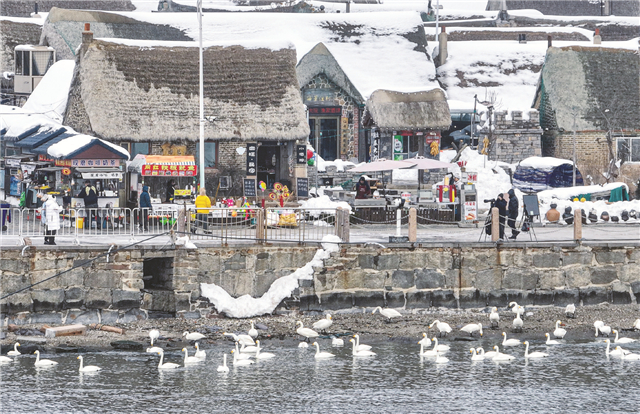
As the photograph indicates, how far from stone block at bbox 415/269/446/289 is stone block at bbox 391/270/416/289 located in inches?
6.8

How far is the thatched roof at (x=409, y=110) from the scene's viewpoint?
45906mm

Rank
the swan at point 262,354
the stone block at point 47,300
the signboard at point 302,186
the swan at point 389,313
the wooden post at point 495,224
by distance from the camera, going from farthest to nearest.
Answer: the signboard at point 302,186 < the wooden post at point 495,224 < the swan at point 389,313 < the stone block at point 47,300 < the swan at point 262,354

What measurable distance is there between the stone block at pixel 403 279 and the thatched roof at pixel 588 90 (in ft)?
71.0

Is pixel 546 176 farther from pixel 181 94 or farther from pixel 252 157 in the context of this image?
pixel 181 94

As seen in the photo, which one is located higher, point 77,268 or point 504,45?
point 504,45

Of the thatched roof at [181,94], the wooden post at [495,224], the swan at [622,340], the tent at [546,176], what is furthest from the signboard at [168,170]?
the swan at [622,340]

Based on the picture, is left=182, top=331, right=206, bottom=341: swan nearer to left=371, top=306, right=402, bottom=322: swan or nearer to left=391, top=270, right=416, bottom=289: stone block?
left=371, top=306, right=402, bottom=322: swan

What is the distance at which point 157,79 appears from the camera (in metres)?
40.0

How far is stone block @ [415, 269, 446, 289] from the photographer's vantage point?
29250mm

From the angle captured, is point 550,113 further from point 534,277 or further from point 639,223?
point 534,277

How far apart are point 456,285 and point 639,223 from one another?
8.75 metres

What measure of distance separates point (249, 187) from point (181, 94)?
14.1ft

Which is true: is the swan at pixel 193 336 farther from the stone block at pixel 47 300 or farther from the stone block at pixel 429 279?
the stone block at pixel 429 279

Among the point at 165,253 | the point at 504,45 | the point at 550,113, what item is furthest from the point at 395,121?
the point at 165,253
